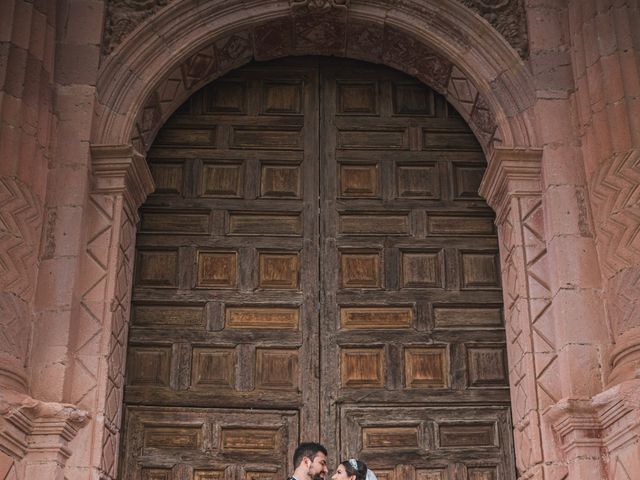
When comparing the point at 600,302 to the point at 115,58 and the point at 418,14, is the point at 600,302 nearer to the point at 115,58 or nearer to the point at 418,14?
the point at 418,14

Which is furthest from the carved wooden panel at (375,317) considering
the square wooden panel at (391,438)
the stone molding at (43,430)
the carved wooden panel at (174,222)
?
the stone molding at (43,430)

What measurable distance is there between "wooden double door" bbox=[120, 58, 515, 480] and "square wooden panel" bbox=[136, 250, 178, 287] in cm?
2

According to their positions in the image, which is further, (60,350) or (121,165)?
(121,165)

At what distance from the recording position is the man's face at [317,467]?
6570 millimetres

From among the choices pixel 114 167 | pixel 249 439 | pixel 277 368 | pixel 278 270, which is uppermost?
pixel 114 167

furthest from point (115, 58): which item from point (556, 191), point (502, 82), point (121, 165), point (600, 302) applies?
point (600, 302)

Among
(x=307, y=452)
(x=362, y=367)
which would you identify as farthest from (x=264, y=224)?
(x=307, y=452)

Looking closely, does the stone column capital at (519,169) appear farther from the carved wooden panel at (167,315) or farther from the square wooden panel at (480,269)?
the carved wooden panel at (167,315)

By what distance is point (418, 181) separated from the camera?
9.05m

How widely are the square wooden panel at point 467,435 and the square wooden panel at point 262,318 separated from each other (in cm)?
156

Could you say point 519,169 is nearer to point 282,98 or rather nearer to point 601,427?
point 601,427

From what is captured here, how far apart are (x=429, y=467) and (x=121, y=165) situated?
11.8 feet

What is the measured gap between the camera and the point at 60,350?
7.43 meters

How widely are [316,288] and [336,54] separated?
2.40 meters
